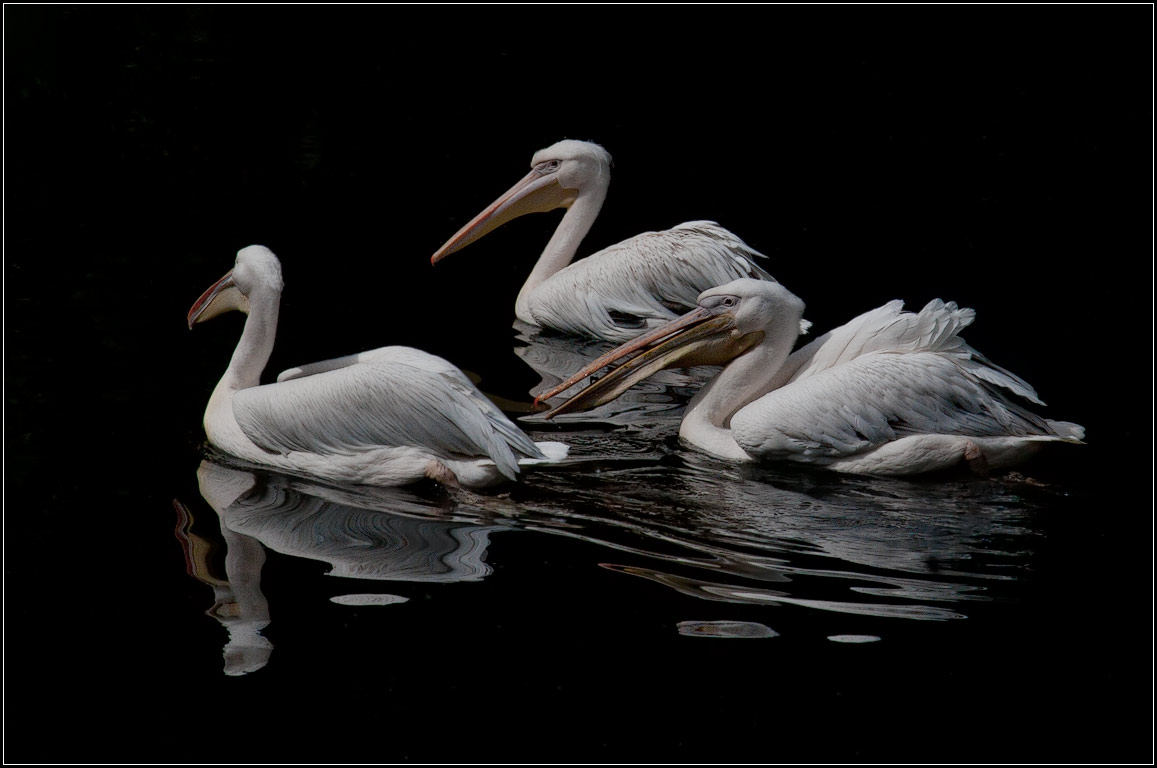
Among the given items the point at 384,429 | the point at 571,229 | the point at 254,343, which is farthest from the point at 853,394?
the point at 571,229

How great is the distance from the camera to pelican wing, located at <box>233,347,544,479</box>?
4.75 m

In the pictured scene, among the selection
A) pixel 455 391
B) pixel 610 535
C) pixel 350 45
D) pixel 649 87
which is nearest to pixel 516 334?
pixel 455 391

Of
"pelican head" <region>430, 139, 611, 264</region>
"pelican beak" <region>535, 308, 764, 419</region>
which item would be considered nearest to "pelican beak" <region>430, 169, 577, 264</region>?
"pelican head" <region>430, 139, 611, 264</region>

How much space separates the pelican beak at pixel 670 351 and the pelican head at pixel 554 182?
198cm

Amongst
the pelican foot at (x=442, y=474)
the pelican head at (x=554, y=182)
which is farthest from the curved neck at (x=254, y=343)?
the pelican head at (x=554, y=182)

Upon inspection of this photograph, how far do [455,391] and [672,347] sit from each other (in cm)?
109

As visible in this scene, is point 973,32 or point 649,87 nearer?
point 649,87

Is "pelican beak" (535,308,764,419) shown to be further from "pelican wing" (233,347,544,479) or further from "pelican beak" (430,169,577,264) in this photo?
"pelican beak" (430,169,577,264)

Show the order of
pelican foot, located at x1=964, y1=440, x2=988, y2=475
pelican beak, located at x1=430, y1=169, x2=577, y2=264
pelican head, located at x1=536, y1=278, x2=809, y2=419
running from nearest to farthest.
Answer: pelican foot, located at x1=964, y1=440, x2=988, y2=475
pelican head, located at x1=536, y1=278, x2=809, y2=419
pelican beak, located at x1=430, y1=169, x2=577, y2=264

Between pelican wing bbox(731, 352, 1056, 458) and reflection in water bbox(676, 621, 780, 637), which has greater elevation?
pelican wing bbox(731, 352, 1056, 458)

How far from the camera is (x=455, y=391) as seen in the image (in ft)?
15.8

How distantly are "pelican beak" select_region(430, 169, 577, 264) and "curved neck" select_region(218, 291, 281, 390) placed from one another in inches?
84.7

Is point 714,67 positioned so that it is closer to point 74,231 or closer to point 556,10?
point 556,10

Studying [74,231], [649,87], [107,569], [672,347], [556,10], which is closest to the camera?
[107,569]
